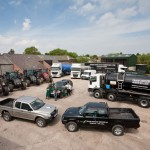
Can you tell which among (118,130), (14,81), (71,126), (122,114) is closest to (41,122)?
(71,126)

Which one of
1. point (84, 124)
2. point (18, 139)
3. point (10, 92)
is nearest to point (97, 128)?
point (84, 124)

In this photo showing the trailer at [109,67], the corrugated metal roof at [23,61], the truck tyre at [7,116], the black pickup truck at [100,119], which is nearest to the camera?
the black pickup truck at [100,119]

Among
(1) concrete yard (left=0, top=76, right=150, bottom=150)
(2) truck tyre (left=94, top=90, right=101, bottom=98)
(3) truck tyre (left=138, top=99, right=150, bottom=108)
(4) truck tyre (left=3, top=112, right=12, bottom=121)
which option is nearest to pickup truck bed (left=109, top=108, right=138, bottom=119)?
(1) concrete yard (left=0, top=76, right=150, bottom=150)

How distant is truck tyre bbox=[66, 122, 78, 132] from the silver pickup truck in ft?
4.40

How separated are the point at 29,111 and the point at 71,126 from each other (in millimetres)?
2988

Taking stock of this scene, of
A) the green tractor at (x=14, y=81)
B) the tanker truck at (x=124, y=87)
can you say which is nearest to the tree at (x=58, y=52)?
the green tractor at (x=14, y=81)

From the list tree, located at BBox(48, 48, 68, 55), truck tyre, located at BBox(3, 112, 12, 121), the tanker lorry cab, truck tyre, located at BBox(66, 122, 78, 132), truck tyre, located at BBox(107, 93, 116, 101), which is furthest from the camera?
tree, located at BBox(48, 48, 68, 55)

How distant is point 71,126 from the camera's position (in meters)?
9.55

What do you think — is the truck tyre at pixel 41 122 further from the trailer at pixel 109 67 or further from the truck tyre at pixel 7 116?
the trailer at pixel 109 67

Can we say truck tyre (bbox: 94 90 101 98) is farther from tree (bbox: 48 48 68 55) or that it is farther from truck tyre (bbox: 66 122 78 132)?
tree (bbox: 48 48 68 55)

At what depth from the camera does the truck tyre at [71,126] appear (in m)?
9.50

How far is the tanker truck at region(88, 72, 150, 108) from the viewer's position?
1441cm

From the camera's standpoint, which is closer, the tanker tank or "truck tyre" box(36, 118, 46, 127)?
"truck tyre" box(36, 118, 46, 127)

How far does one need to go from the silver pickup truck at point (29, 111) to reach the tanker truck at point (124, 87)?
732 cm
